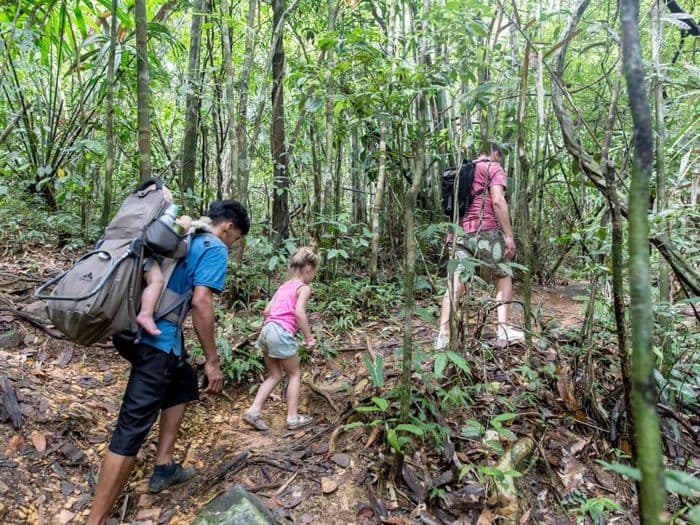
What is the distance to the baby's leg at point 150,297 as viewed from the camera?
2.43m

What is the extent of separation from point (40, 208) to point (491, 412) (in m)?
6.53

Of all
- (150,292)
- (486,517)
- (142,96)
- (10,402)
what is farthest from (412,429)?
(142,96)

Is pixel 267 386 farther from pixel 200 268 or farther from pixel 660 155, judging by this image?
pixel 660 155

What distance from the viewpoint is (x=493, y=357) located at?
3395 mm

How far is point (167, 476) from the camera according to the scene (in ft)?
8.94

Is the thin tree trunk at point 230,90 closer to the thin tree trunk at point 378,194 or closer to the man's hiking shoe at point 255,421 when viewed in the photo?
the thin tree trunk at point 378,194

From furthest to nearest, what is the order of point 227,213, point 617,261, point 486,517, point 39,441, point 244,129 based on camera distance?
point 244,129 → point 227,213 → point 39,441 → point 486,517 → point 617,261

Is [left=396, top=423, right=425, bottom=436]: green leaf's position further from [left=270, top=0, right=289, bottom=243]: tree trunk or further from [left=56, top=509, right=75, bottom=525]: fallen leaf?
[left=270, top=0, right=289, bottom=243]: tree trunk

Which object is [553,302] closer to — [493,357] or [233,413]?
[493,357]

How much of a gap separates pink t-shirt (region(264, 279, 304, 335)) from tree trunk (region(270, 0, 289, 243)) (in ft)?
8.93

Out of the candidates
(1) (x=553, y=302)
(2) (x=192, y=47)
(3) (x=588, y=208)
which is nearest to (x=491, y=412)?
(3) (x=588, y=208)

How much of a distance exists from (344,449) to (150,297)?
4.73ft

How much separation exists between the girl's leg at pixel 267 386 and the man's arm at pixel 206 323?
0.65 metres

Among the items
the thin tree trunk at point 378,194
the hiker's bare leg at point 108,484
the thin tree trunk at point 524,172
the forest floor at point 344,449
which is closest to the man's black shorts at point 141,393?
the hiker's bare leg at point 108,484
